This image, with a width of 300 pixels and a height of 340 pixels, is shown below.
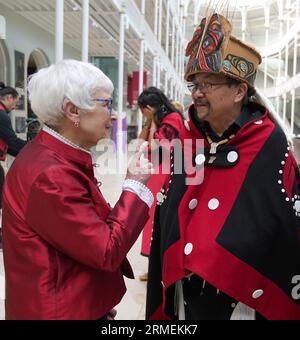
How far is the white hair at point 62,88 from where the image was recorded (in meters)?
1.37

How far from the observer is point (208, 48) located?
1647 millimetres

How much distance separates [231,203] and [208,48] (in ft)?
2.04

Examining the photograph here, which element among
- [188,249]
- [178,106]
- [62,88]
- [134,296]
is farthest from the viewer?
[178,106]

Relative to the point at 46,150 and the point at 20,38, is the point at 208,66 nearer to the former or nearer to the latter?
the point at 46,150

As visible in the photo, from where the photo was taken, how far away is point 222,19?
1.66 metres

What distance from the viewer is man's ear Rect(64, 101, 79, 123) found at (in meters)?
1.40

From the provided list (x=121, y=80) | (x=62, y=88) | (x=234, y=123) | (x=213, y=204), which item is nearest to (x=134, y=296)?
(x=213, y=204)

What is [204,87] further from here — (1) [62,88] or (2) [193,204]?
(1) [62,88]

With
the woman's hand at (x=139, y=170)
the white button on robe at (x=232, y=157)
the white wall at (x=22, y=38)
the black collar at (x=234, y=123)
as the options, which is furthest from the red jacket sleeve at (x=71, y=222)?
the white wall at (x=22, y=38)

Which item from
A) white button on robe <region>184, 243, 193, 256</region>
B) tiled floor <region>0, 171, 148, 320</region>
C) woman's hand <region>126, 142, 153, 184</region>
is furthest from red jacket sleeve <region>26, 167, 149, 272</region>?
tiled floor <region>0, 171, 148, 320</region>

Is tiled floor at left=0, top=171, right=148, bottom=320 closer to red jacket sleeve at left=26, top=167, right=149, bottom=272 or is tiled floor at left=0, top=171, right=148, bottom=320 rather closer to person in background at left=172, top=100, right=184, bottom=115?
person in background at left=172, top=100, right=184, bottom=115
